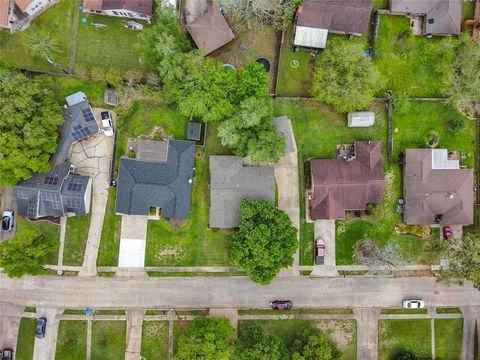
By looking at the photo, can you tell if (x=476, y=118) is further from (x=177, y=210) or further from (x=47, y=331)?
(x=47, y=331)

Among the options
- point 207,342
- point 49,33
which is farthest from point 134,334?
point 49,33

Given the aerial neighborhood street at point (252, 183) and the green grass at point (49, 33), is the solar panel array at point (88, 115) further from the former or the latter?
the green grass at point (49, 33)

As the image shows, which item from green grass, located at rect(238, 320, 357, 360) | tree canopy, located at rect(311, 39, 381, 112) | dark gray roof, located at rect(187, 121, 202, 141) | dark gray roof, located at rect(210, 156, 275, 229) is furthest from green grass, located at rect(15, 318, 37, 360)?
tree canopy, located at rect(311, 39, 381, 112)

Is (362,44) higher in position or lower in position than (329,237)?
higher

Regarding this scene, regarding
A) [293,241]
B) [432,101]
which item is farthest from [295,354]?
[432,101]

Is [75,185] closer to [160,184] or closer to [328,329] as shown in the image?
[160,184]

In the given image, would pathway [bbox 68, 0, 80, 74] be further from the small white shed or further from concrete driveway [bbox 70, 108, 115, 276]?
the small white shed

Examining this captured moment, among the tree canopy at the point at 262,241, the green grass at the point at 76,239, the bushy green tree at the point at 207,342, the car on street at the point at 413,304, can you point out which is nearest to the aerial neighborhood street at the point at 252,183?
the car on street at the point at 413,304
